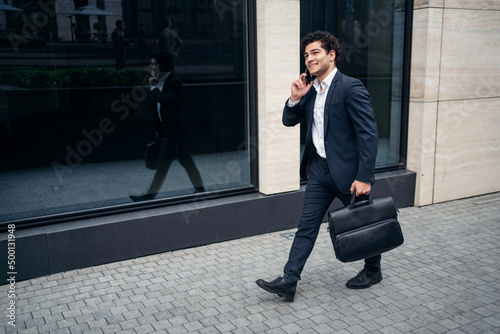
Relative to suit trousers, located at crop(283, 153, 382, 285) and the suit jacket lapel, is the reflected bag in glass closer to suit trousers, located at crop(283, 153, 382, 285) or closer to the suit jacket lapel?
suit trousers, located at crop(283, 153, 382, 285)

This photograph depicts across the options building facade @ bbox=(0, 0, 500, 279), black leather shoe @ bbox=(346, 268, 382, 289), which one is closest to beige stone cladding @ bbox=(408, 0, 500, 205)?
building facade @ bbox=(0, 0, 500, 279)

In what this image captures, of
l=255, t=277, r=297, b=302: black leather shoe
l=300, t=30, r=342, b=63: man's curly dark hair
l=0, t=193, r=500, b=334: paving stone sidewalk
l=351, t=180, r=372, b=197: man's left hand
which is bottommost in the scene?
l=0, t=193, r=500, b=334: paving stone sidewalk

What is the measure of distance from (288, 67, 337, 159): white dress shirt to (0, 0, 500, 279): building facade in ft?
5.28

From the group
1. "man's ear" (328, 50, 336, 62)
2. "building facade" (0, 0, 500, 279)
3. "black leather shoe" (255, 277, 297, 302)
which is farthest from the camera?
"building facade" (0, 0, 500, 279)

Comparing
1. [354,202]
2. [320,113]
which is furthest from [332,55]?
[354,202]

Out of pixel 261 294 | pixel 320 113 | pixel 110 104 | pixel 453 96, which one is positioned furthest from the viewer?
pixel 453 96

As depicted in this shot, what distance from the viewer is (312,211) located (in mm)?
4203

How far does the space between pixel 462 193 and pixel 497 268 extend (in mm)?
2595

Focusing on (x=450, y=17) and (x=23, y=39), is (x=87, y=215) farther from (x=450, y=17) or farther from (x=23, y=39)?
(x=450, y=17)

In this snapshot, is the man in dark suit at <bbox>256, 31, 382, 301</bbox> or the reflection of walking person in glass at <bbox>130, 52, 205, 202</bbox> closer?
the man in dark suit at <bbox>256, 31, 382, 301</bbox>

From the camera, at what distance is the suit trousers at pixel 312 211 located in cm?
414

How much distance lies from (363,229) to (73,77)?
320cm

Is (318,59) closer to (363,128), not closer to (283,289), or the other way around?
(363,128)

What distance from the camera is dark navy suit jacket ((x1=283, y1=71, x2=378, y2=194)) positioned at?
3865 mm
